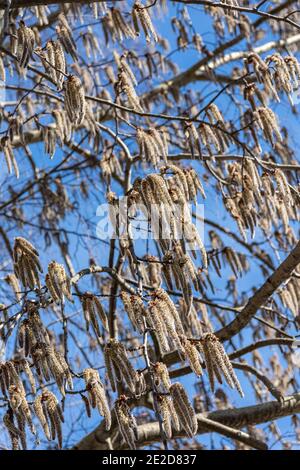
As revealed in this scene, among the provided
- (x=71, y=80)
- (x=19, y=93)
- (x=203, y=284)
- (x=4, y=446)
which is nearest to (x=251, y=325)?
(x=203, y=284)

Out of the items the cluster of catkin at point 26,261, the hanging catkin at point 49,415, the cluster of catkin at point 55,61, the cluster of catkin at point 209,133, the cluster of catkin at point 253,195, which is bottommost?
the hanging catkin at point 49,415

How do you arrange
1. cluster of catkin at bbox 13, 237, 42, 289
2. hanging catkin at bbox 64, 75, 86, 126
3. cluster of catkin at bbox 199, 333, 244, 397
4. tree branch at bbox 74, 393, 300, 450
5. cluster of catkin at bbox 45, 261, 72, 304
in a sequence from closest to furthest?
1. cluster of catkin at bbox 199, 333, 244, 397
2. cluster of catkin at bbox 45, 261, 72, 304
3. cluster of catkin at bbox 13, 237, 42, 289
4. hanging catkin at bbox 64, 75, 86, 126
5. tree branch at bbox 74, 393, 300, 450

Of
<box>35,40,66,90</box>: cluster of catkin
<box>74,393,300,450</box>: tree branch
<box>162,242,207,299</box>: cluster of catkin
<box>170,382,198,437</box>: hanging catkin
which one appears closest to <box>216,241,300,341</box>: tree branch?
<box>74,393,300,450</box>: tree branch

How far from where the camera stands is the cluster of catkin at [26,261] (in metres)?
2.74

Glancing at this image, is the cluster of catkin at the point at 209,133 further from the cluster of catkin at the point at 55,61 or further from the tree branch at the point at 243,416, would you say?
the tree branch at the point at 243,416

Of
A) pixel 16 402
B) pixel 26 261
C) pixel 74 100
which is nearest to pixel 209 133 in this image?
pixel 74 100

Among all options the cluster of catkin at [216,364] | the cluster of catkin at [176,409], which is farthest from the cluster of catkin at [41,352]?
the cluster of catkin at [216,364]

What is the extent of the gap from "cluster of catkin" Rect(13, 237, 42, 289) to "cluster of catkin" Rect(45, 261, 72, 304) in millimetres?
93

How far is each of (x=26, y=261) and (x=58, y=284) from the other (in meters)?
0.17

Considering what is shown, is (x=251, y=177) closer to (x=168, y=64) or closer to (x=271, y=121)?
(x=271, y=121)

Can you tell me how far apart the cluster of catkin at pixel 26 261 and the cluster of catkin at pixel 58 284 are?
0.31 feet

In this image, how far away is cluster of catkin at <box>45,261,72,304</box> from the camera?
263cm

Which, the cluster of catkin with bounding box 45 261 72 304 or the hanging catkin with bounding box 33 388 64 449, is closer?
the hanging catkin with bounding box 33 388 64 449

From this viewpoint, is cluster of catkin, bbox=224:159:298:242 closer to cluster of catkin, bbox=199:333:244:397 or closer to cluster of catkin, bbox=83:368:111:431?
cluster of catkin, bbox=199:333:244:397
